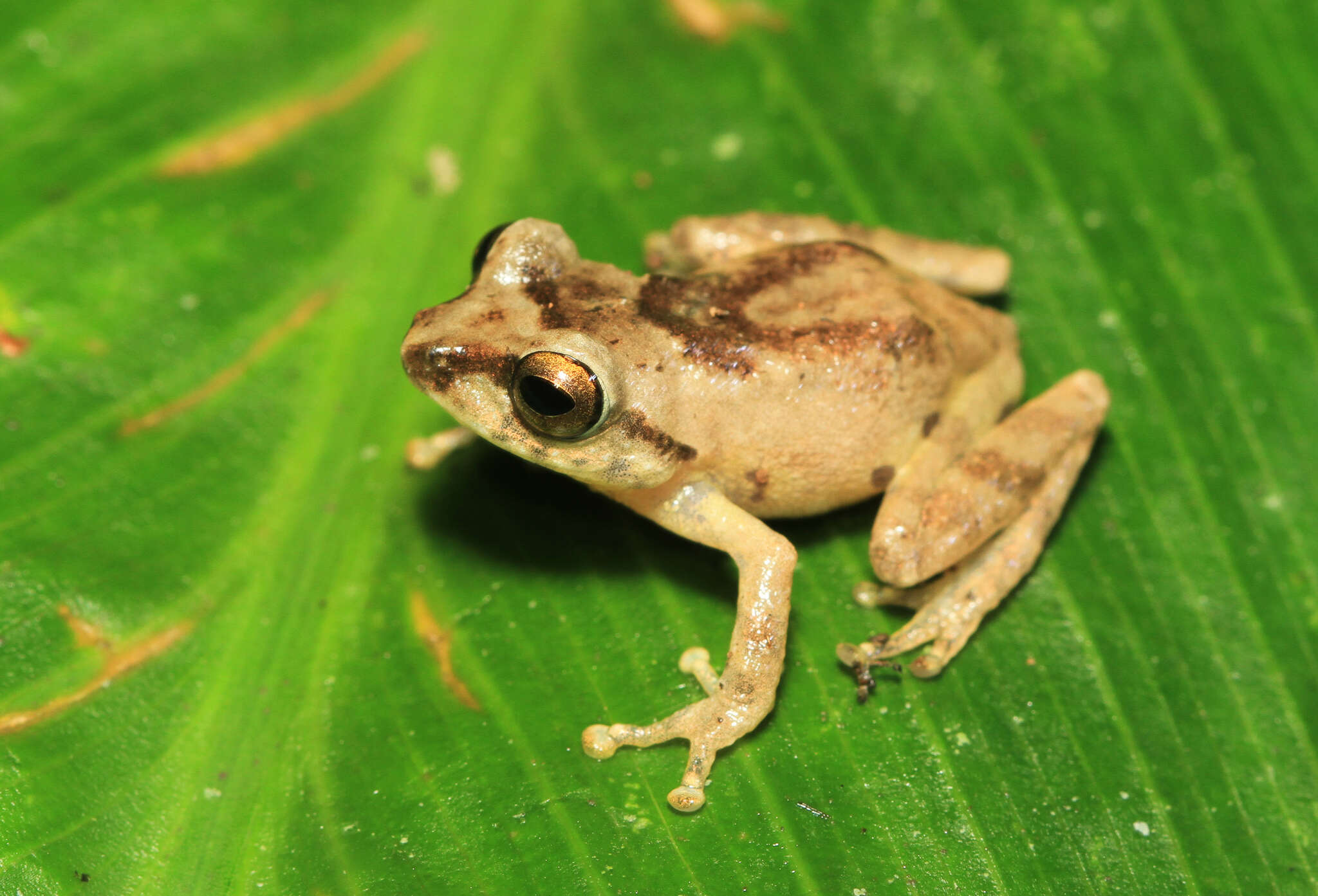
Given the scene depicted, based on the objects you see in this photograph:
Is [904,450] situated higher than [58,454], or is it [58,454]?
[904,450]

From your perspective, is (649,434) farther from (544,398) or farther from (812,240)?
(812,240)

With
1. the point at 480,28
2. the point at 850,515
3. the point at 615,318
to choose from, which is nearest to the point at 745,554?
the point at 850,515

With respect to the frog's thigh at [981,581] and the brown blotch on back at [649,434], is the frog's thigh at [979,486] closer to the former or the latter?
the frog's thigh at [981,581]

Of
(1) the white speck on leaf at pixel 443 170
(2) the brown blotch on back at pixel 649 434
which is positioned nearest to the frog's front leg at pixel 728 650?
(2) the brown blotch on back at pixel 649 434

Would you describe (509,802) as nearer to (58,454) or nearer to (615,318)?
(615,318)

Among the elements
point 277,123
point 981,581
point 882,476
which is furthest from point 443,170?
point 981,581
